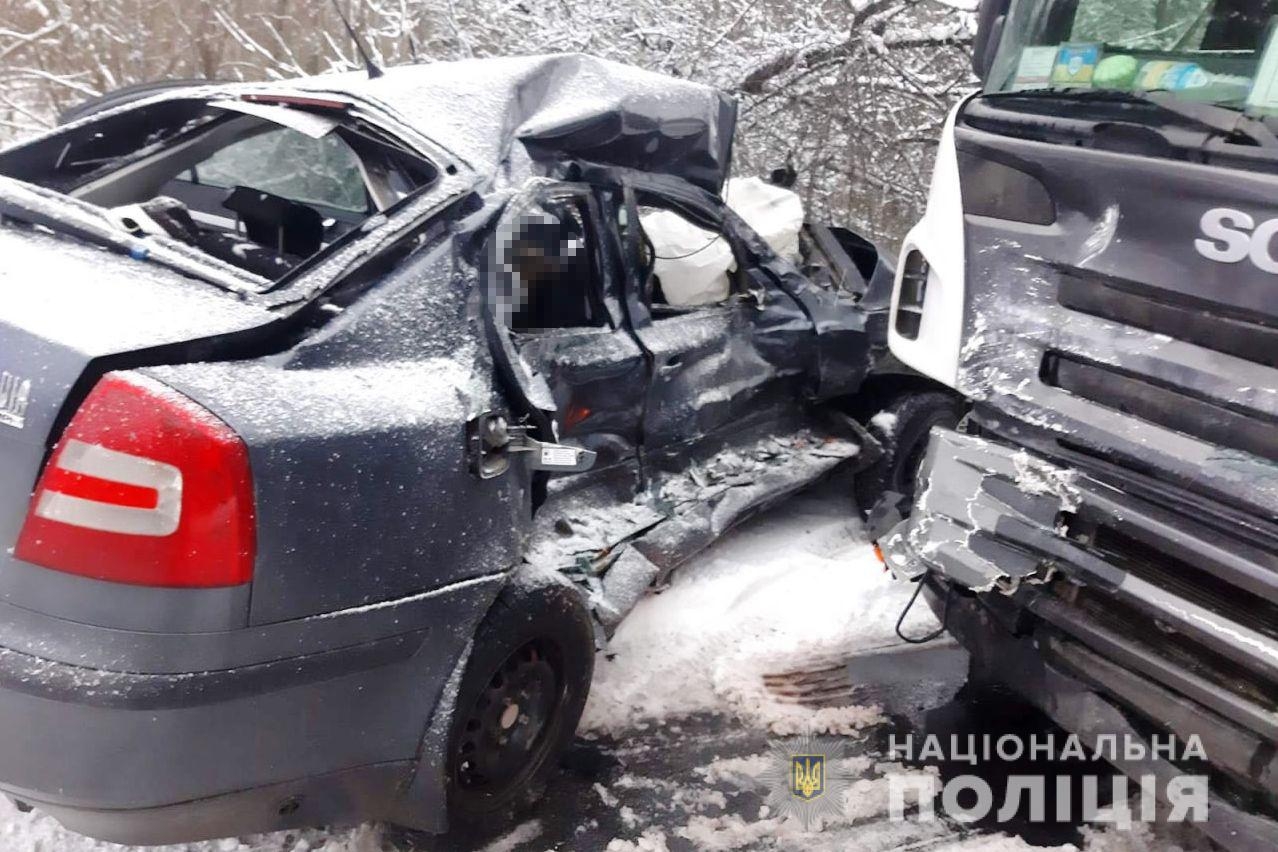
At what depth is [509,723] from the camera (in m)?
2.67

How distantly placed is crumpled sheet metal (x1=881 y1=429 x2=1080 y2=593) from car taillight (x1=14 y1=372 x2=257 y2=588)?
1985 millimetres

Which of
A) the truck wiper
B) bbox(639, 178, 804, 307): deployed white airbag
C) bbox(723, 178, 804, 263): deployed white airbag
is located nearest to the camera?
the truck wiper

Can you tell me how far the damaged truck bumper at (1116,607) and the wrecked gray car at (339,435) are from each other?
114 cm

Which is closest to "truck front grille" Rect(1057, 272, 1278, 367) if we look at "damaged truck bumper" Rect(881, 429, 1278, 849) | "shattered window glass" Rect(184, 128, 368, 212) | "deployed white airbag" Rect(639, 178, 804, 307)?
"damaged truck bumper" Rect(881, 429, 1278, 849)

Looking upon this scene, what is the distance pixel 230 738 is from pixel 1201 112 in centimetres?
275

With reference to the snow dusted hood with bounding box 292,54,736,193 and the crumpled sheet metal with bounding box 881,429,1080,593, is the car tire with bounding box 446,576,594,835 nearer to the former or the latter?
the crumpled sheet metal with bounding box 881,429,1080,593

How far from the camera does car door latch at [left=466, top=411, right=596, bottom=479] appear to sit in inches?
91.4

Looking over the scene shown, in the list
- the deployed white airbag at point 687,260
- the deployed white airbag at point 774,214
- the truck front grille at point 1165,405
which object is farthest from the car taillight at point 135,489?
the deployed white airbag at point 774,214

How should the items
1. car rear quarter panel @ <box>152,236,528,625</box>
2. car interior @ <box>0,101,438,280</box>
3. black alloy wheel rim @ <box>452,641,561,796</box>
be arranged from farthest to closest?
1. car interior @ <box>0,101,438,280</box>
2. black alloy wheel rim @ <box>452,641,561,796</box>
3. car rear quarter panel @ <box>152,236,528,625</box>

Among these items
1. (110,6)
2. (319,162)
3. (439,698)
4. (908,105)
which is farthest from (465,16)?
(439,698)

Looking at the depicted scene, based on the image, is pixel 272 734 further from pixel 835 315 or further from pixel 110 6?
pixel 110 6

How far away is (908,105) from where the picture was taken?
32.3ft

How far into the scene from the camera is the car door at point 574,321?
2832 mm

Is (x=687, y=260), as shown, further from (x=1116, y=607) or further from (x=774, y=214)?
(x=1116, y=607)
